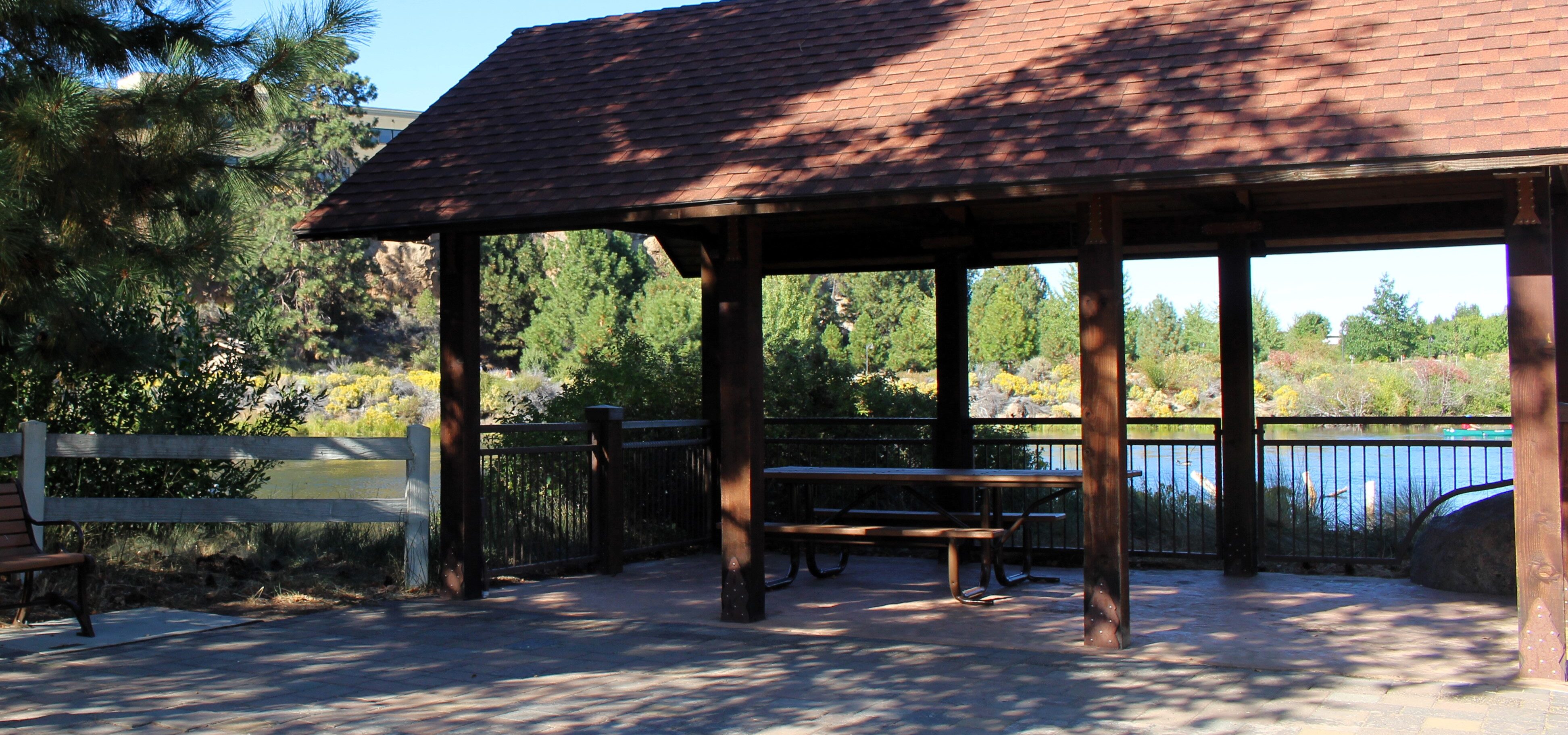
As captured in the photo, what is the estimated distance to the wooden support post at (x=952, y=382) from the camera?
1067 centimetres

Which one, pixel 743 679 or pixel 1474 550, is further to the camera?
pixel 1474 550

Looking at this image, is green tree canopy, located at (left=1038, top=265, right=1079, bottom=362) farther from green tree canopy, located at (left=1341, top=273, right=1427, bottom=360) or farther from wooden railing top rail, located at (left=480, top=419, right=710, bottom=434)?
wooden railing top rail, located at (left=480, top=419, right=710, bottom=434)

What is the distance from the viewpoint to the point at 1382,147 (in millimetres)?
6211

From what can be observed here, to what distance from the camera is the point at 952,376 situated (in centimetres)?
1085

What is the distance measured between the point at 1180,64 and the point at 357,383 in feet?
142

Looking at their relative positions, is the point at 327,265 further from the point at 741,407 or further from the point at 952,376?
the point at 741,407

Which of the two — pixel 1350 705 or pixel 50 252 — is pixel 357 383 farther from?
pixel 1350 705

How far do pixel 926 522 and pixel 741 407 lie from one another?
103 inches

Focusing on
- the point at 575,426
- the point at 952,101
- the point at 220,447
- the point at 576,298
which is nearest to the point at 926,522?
the point at 575,426

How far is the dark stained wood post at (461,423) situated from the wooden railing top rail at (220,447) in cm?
39

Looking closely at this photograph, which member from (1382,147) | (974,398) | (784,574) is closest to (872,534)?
(784,574)

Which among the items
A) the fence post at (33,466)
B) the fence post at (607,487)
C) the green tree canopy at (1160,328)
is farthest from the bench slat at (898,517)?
the green tree canopy at (1160,328)

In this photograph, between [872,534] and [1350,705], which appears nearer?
[1350,705]

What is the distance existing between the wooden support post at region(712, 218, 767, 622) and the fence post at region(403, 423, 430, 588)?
245 cm
